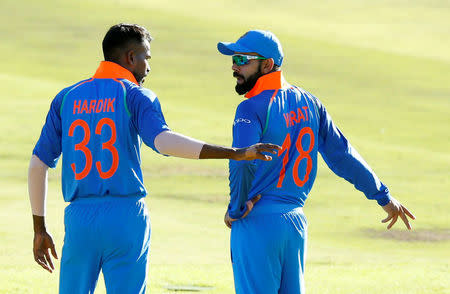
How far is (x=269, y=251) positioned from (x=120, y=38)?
1.77 metres

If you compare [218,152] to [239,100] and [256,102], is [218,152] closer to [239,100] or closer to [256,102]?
[256,102]

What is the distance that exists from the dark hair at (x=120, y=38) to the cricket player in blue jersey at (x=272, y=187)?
0.85 m

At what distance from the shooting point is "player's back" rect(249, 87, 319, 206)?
6840 millimetres

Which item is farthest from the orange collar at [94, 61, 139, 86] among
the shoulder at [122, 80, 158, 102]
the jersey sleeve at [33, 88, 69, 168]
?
the jersey sleeve at [33, 88, 69, 168]

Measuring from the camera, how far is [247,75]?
7.18 m

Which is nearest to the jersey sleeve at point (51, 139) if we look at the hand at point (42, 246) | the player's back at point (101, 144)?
the player's back at point (101, 144)

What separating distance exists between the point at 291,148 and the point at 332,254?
16.6 meters

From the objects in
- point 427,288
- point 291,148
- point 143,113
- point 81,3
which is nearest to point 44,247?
point 143,113

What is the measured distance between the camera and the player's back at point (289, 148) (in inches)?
269

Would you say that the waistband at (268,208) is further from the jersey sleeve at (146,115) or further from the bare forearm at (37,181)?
the bare forearm at (37,181)

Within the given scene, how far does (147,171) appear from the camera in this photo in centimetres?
3600

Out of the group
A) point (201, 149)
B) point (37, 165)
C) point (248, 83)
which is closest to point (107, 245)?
point (37, 165)

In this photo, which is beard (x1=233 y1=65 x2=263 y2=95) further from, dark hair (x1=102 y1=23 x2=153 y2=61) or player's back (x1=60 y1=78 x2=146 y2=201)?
player's back (x1=60 y1=78 x2=146 y2=201)

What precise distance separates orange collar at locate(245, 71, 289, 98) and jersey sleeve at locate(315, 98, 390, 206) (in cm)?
48
